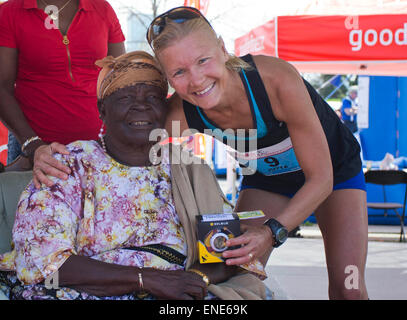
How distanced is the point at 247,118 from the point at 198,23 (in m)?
0.49

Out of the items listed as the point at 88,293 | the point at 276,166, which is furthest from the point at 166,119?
the point at 88,293

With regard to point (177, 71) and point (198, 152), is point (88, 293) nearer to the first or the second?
point (177, 71)

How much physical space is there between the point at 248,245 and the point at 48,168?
34.9 inches

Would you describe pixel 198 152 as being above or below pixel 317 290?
above

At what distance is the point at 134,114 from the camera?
2297 millimetres

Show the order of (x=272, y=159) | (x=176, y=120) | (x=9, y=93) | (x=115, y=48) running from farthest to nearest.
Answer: (x=115, y=48) < (x=9, y=93) < (x=272, y=159) < (x=176, y=120)

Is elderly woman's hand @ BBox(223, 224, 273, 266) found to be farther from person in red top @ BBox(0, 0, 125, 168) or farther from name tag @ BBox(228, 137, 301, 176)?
person in red top @ BBox(0, 0, 125, 168)

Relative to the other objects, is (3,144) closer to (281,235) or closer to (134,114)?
(134,114)

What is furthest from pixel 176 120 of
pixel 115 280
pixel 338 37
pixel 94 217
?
pixel 338 37

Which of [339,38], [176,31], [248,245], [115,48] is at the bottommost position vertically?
[248,245]

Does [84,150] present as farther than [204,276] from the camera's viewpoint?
Yes

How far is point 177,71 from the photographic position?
217 cm

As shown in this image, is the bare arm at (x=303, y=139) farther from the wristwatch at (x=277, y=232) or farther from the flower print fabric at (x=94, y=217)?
the flower print fabric at (x=94, y=217)

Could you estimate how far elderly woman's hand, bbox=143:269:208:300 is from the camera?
1973 millimetres
